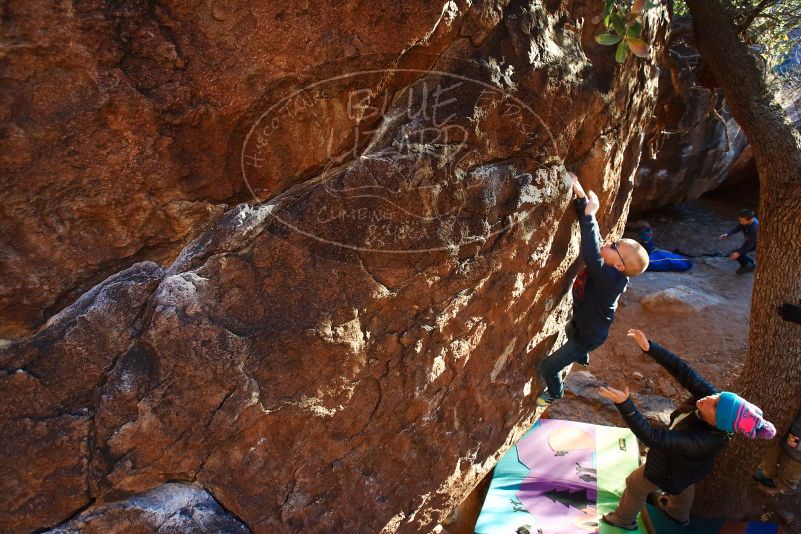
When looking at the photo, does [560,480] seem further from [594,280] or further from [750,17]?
[750,17]

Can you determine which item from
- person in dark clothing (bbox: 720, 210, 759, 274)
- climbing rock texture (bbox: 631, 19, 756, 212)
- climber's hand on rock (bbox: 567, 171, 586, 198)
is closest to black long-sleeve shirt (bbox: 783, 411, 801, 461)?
climber's hand on rock (bbox: 567, 171, 586, 198)

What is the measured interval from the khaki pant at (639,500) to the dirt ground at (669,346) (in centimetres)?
82

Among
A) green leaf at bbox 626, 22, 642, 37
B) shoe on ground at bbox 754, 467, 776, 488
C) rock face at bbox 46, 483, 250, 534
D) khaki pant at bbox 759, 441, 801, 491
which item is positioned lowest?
shoe on ground at bbox 754, 467, 776, 488

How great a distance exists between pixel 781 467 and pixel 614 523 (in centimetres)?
133

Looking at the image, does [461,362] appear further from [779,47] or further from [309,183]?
[779,47]

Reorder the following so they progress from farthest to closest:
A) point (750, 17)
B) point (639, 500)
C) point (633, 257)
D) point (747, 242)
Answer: point (747, 242) → point (750, 17) → point (639, 500) → point (633, 257)

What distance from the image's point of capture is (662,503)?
3.55 m

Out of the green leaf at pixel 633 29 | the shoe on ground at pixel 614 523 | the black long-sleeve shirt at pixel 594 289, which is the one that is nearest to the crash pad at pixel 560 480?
the shoe on ground at pixel 614 523

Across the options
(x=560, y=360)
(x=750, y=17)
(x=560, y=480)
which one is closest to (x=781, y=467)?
(x=560, y=480)

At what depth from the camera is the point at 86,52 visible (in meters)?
1.81

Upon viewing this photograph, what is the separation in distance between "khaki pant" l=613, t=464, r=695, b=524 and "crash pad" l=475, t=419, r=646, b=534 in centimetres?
11

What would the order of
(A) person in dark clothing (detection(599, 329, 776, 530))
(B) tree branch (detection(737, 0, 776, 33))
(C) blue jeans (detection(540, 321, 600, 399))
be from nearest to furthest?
(A) person in dark clothing (detection(599, 329, 776, 530)) < (C) blue jeans (detection(540, 321, 600, 399)) < (B) tree branch (detection(737, 0, 776, 33))

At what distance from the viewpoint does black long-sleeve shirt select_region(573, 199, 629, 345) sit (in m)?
2.71

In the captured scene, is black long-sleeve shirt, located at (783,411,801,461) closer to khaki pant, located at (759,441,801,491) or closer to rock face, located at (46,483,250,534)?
khaki pant, located at (759,441,801,491)
